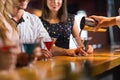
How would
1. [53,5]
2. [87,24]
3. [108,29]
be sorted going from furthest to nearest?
1. [108,29]
2. [87,24]
3. [53,5]

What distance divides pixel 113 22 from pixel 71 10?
534 mm

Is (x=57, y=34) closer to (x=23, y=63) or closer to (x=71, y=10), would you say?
(x=71, y=10)

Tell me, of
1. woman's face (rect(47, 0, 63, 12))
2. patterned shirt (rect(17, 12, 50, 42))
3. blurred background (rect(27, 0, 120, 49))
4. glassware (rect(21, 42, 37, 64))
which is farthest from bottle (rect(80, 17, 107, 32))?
glassware (rect(21, 42, 37, 64))

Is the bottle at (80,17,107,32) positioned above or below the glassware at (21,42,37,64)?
above

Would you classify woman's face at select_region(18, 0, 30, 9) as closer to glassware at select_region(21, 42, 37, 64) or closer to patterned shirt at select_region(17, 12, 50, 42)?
patterned shirt at select_region(17, 12, 50, 42)

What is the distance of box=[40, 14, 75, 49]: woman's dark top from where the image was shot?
2.80 metres

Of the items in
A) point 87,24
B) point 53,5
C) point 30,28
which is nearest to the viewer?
point 30,28

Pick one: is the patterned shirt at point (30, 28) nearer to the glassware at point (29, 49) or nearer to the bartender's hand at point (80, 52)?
the bartender's hand at point (80, 52)

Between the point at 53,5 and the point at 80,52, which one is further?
the point at 53,5

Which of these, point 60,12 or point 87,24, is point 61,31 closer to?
point 60,12

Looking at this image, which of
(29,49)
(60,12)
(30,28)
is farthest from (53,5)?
(29,49)

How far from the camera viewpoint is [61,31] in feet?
9.42

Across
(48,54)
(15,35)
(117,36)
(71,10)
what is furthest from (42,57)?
(117,36)

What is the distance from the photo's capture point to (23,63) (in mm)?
1666
